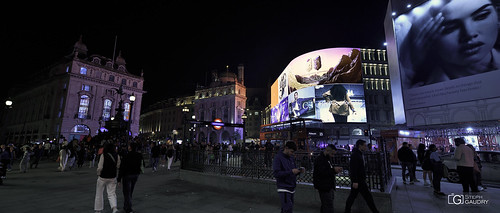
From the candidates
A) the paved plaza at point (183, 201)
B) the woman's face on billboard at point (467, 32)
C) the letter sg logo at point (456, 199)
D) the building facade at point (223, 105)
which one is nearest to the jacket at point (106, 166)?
the paved plaza at point (183, 201)

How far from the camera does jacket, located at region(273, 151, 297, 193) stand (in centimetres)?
410

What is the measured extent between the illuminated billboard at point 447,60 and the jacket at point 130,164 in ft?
88.3

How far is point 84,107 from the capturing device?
164ft

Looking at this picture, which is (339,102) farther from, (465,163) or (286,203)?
(286,203)

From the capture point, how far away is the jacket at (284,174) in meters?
4.10

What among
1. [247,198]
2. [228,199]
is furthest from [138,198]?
[247,198]

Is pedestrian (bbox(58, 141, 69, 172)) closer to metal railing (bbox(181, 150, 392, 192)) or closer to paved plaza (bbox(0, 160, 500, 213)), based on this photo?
paved plaza (bbox(0, 160, 500, 213))

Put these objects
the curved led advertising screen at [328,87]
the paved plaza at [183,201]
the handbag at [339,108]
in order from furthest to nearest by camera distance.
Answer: the curved led advertising screen at [328,87] → the handbag at [339,108] → the paved plaza at [183,201]

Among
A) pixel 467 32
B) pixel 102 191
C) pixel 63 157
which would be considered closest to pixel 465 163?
pixel 102 191

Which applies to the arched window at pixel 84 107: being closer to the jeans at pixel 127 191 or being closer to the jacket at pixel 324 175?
the jeans at pixel 127 191

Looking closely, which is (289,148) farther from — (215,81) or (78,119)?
(215,81)

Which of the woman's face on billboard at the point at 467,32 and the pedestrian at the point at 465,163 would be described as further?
the woman's face on billboard at the point at 467,32

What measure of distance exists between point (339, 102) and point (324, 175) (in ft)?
144

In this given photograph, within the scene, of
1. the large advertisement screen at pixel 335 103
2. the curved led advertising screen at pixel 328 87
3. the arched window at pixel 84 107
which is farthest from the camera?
the arched window at pixel 84 107
